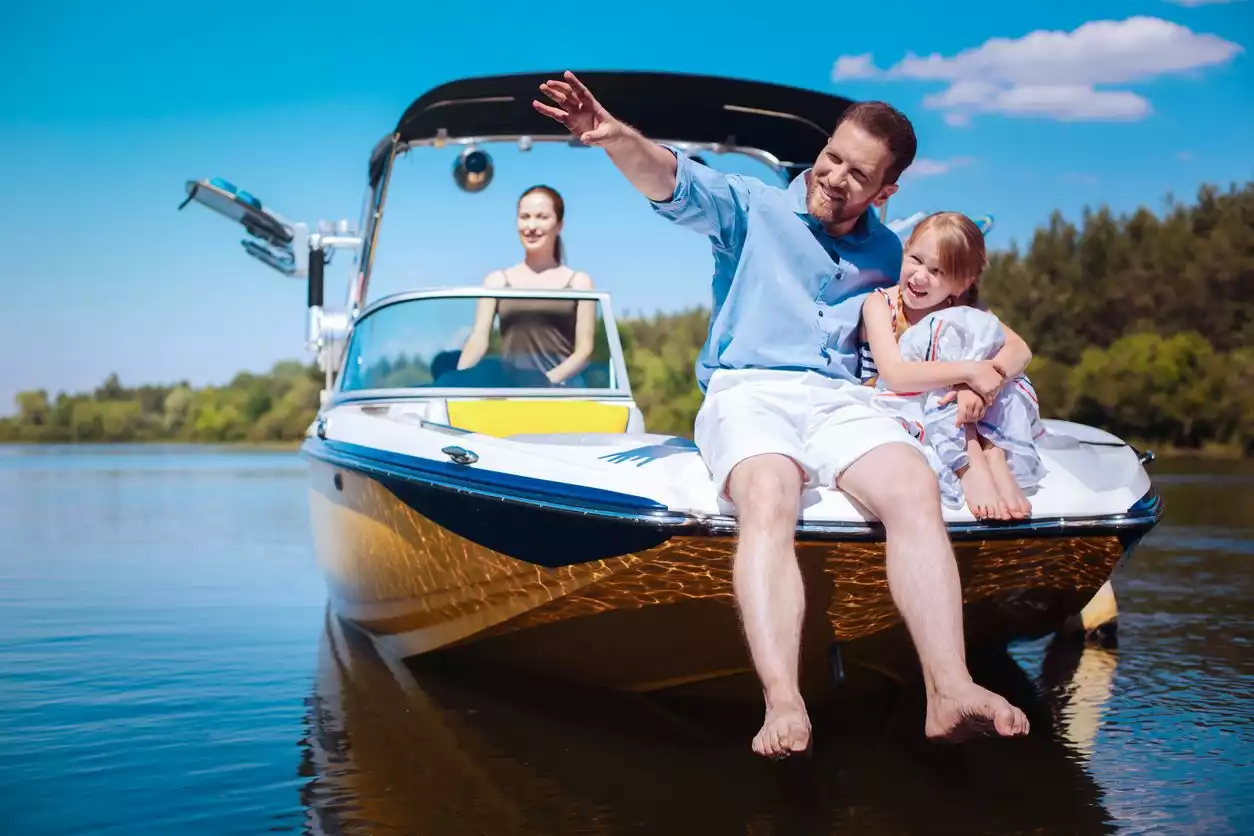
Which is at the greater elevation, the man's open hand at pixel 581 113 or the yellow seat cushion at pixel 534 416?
the man's open hand at pixel 581 113

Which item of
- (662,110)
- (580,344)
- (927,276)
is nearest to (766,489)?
(927,276)

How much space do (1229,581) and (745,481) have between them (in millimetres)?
5444

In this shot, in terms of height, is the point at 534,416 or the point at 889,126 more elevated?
the point at 889,126

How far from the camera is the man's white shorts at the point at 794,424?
3205 millimetres

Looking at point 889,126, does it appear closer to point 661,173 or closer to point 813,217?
point 813,217

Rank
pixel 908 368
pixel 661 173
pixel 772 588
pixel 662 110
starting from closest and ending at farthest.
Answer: pixel 772 588 < pixel 661 173 < pixel 908 368 < pixel 662 110

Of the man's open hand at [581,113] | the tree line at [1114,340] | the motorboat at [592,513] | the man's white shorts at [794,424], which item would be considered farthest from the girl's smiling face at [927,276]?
the tree line at [1114,340]

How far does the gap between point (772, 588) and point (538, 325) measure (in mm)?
2928

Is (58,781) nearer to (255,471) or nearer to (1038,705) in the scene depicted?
(1038,705)

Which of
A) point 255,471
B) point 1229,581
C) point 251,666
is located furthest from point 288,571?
point 255,471

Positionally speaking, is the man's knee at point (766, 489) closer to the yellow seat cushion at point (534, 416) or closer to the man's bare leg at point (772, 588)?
the man's bare leg at point (772, 588)

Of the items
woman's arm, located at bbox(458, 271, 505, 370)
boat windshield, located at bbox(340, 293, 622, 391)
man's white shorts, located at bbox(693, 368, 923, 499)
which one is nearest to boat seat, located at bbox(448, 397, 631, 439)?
boat windshield, located at bbox(340, 293, 622, 391)

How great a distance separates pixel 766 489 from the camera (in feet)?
10.00

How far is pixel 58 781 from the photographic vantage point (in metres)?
3.41
